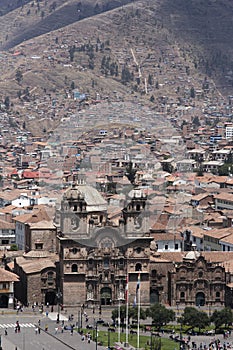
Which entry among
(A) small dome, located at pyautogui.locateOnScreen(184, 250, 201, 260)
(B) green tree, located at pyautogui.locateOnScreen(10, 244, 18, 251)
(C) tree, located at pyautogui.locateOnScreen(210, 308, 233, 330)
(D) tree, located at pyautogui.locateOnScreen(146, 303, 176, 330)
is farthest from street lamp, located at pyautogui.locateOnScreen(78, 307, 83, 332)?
(B) green tree, located at pyautogui.locateOnScreen(10, 244, 18, 251)

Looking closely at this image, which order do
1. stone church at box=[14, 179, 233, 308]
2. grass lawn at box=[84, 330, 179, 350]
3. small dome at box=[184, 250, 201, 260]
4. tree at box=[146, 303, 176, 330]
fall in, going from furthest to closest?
small dome at box=[184, 250, 201, 260] → stone church at box=[14, 179, 233, 308] → tree at box=[146, 303, 176, 330] → grass lawn at box=[84, 330, 179, 350]

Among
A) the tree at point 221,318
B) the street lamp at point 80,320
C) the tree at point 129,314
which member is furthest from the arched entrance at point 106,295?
the tree at point 221,318

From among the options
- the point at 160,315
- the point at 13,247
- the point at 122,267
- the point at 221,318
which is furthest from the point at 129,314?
the point at 13,247

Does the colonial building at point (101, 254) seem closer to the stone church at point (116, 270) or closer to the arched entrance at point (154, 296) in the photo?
the stone church at point (116, 270)

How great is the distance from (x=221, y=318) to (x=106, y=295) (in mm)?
9052

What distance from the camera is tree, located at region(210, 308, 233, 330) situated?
6544cm

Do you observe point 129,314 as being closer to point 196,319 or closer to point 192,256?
point 196,319

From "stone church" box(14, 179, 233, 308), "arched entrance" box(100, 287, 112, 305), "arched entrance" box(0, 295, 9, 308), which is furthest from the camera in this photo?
"arched entrance" box(0, 295, 9, 308)

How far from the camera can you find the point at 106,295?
72312 millimetres

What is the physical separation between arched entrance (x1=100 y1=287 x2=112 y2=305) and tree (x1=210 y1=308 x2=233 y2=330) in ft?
26.6

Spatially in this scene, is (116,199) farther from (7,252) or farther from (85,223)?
(85,223)

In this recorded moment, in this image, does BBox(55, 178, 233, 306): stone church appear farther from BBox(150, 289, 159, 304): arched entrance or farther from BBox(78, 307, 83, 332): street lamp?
BBox(78, 307, 83, 332): street lamp

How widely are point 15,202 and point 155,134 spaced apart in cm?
7702

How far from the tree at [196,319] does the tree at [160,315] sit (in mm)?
740
